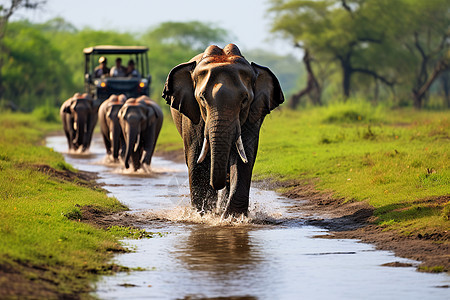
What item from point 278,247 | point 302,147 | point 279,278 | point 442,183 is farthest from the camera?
point 302,147

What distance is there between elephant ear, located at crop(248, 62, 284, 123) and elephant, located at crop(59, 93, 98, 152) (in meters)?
14.2

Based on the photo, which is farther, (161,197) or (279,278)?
(161,197)

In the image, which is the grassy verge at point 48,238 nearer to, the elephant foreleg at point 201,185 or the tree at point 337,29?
the elephant foreleg at point 201,185

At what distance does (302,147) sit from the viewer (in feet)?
68.1

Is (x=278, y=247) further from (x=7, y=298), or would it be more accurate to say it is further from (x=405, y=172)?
(x=405, y=172)

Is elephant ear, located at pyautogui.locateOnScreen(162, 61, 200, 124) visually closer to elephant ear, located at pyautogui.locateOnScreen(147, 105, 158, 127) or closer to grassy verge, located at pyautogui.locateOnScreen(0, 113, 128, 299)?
grassy verge, located at pyautogui.locateOnScreen(0, 113, 128, 299)

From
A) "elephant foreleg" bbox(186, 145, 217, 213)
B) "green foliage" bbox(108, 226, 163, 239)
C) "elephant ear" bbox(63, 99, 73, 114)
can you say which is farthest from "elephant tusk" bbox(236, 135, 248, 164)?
"elephant ear" bbox(63, 99, 73, 114)

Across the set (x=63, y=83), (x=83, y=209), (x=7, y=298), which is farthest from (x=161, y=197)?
(x=63, y=83)

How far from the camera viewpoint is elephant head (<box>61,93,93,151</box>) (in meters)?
24.5

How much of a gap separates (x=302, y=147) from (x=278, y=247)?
38.4 ft

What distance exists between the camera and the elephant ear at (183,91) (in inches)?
428

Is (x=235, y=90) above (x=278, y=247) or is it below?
above

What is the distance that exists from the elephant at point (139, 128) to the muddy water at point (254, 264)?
6173 mm

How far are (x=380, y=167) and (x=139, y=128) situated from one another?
21.0ft
